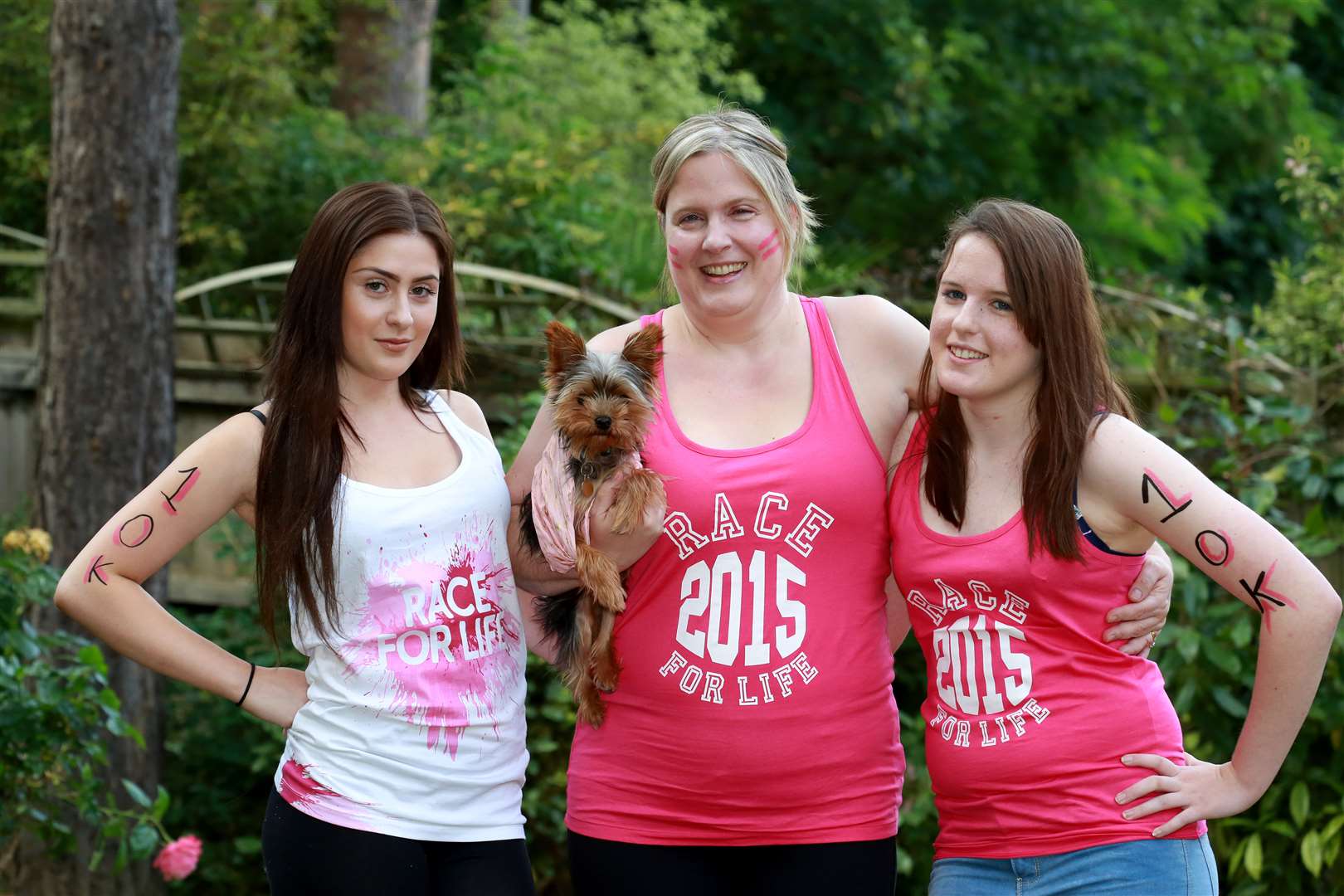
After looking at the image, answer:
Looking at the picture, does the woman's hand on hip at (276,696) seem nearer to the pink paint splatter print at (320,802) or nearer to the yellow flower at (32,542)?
the pink paint splatter print at (320,802)

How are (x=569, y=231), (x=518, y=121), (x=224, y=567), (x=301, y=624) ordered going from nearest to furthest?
(x=301, y=624) < (x=224, y=567) < (x=569, y=231) < (x=518, y=121)

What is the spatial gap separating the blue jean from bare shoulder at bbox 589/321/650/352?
141 cm

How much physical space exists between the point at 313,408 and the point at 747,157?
1067 millimetres

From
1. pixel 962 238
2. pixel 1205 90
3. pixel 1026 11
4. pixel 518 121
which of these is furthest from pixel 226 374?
pixel 1205 90

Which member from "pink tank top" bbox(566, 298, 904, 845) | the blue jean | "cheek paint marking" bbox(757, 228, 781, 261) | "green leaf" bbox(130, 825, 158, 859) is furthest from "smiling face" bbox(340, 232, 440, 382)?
"green leaf" bbox(130, 825, 158, 859)

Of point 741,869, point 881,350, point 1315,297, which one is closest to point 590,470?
point 881,350

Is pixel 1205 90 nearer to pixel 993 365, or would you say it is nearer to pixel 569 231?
pixel 569 231

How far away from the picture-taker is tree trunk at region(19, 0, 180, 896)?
555 centimetres

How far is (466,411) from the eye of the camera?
3234 millimetres

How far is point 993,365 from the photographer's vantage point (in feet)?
8.94

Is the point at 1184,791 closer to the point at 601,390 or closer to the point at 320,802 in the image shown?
the point at 601,390

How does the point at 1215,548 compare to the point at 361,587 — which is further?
the point at 361,587

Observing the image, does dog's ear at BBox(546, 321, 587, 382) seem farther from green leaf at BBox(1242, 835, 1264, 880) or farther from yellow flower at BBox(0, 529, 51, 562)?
green leaf at BBox(1242, 835, 1264, 880)

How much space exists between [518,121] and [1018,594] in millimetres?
8008
